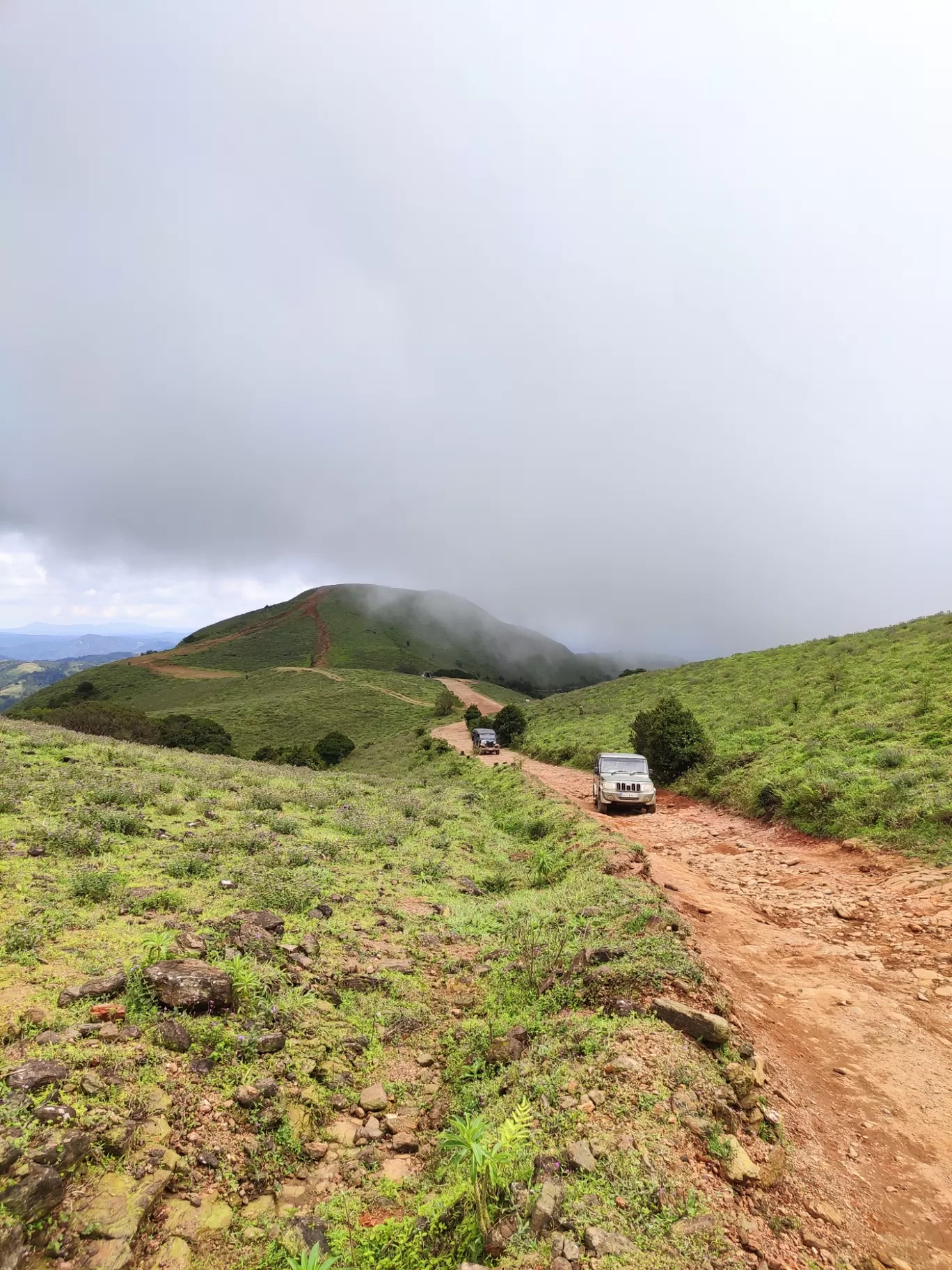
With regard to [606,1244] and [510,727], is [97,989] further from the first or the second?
[510,727]

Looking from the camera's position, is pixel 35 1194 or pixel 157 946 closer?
pixel 35 1194

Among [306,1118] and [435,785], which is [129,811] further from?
[435,785]

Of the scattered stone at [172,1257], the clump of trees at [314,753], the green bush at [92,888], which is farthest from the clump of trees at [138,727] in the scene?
the scattered stone at [172,1257]

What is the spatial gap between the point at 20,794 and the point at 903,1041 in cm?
1373

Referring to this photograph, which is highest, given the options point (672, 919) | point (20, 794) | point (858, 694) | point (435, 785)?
point (858, 694)

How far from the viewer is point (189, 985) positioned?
16.8 ft

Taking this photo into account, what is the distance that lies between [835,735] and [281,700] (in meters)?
56.1

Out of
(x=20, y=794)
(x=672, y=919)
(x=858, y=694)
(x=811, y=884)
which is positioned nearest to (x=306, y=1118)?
(x=672, y=919)

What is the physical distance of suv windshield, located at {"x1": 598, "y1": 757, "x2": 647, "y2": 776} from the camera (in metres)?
18.7

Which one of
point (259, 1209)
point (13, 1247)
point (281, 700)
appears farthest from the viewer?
point (281, 700)

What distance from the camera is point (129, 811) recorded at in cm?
1034

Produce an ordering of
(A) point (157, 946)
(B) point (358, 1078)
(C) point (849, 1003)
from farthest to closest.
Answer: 1. (C) point (849, 1003)
2. (A) point (157, 946)
3. (B) point (358, 1078)

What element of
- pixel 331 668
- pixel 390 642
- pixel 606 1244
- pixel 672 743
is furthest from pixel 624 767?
pixel 390 642

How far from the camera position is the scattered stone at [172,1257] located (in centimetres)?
311
